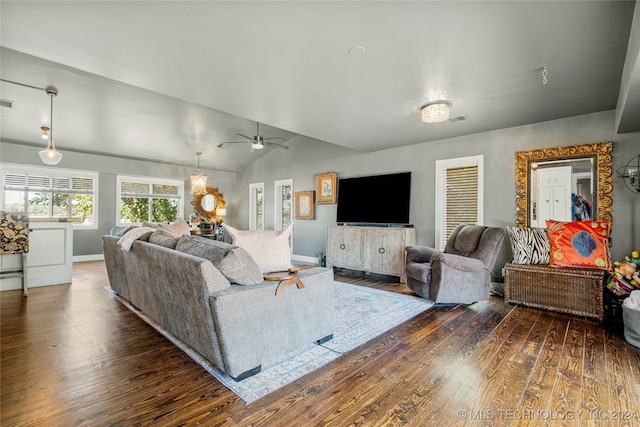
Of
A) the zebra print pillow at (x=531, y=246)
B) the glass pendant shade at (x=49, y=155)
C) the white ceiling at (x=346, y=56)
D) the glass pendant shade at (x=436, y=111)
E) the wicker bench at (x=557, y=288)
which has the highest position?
the white ceiling at (x=346, y=56)

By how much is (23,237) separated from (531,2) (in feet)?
20.0

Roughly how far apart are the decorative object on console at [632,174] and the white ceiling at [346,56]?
0.41m

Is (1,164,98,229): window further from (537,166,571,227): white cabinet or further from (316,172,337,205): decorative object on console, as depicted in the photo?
(537,166,571,227): white cabinet

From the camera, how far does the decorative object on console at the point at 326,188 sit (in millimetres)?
6250

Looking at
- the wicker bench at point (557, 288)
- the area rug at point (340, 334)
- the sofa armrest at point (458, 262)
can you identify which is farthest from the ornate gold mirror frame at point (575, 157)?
the area rug at point (340, 334)

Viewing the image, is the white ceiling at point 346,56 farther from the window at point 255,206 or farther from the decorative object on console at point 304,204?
the window at point 255,206

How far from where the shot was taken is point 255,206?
8664mm

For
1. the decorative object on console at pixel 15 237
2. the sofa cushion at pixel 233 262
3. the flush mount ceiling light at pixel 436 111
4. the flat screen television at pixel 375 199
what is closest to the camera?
the sofa cushion at pixel 233 262

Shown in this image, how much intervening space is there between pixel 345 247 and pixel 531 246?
9.48ft

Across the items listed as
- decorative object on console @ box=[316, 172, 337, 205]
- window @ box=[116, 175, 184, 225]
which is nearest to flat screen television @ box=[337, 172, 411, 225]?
decorative object on console @ box=[316, 172, 337, 205]

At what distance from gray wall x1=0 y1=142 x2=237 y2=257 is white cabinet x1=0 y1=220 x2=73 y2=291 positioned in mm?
2626

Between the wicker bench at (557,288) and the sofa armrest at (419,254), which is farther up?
the sofa armrest at (419,254)

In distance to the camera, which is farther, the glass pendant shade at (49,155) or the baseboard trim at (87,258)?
the baseboard trim at (87,258)

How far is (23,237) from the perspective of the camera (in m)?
3.98
